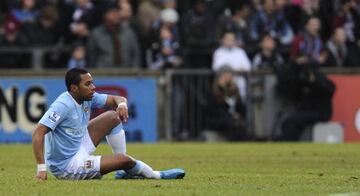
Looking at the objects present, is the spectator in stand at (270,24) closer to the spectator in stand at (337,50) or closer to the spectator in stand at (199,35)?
the spectator in stand at (199,35)

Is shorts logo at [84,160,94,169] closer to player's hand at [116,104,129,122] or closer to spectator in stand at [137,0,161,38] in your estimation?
player's hand at [116,104,129,122]

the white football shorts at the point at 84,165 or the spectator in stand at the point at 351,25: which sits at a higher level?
the spectator in stand at the point at 351,25

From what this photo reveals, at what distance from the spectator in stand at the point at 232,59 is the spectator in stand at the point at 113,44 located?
184cm

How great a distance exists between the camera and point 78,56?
23.2m

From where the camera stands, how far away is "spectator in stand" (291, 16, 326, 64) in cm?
2309

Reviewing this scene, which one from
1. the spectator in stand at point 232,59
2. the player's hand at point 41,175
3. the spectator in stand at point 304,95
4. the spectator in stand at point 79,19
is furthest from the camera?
the spectator in stand at point 79,19

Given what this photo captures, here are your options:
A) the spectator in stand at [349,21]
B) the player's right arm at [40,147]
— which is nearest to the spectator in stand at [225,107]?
the spectator in stand at [349,21]

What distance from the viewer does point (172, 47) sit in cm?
2342

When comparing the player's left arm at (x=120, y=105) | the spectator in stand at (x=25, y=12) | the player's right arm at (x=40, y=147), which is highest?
the spectator in stand at (x=25, y=12)

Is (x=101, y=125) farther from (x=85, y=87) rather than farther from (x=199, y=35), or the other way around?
(x=199, y=35)

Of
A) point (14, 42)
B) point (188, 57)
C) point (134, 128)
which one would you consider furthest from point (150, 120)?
point (14, 42)

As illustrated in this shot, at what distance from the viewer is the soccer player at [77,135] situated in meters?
12.0

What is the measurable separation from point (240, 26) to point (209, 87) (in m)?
1.76

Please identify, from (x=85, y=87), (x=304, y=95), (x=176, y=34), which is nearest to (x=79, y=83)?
(x=85, y=87)
